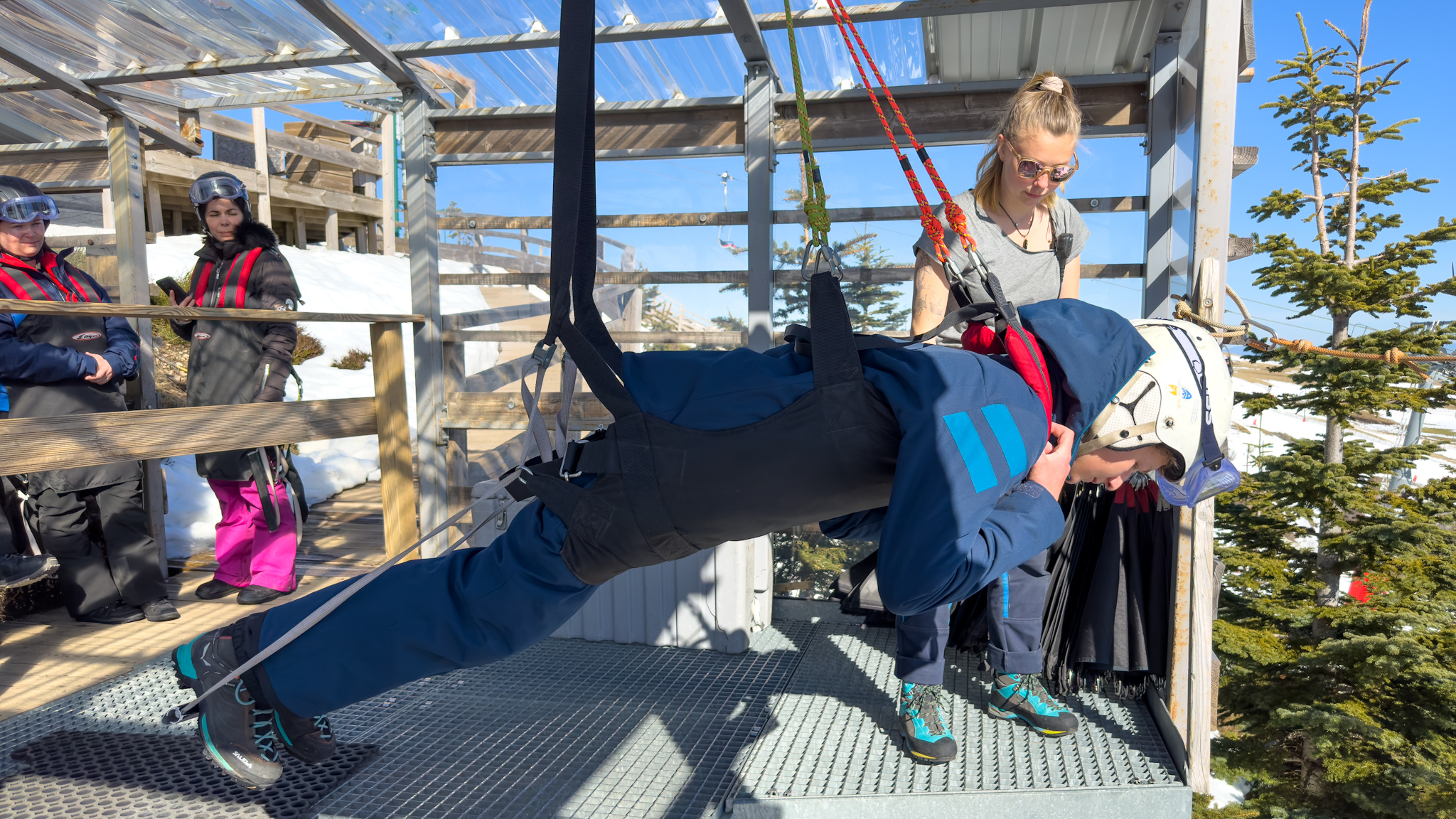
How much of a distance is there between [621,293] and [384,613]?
263cm

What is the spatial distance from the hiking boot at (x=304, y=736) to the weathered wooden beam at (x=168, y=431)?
139 centimetres

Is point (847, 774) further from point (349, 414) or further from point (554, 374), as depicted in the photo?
point (554, 374)

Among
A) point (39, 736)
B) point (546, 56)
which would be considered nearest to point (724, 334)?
point (546, 56)

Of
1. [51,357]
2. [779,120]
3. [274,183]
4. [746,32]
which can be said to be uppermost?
[274,183]

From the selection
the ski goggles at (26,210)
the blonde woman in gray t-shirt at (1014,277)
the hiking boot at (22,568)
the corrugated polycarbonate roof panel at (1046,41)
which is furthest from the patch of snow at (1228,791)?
the ski goggles at (26,210)

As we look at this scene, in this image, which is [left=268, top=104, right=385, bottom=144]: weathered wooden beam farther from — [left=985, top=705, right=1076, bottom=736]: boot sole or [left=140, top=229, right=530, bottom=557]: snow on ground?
[left=985, top=705, right=1076, bottom=736]: boot sole

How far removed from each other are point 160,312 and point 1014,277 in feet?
9.09

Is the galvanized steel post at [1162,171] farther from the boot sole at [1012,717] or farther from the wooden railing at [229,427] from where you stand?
the wooden railing at [229,427]

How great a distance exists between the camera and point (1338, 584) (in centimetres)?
959

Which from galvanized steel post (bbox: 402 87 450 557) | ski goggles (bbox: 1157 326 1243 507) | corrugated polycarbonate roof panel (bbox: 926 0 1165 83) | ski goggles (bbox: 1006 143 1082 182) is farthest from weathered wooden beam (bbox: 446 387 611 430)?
ski goggles (bbox: 1157 326 1243 507)

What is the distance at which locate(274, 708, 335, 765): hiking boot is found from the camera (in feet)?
5.36

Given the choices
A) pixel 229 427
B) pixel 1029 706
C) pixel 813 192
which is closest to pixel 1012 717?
pixel 1029 706

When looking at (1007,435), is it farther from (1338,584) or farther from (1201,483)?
(1338,584)

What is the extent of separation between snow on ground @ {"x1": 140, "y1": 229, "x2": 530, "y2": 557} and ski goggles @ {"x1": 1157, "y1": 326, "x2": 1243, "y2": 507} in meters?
3.30
